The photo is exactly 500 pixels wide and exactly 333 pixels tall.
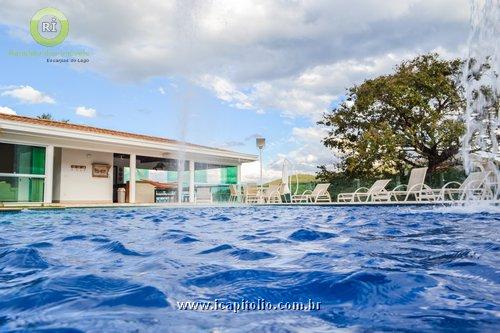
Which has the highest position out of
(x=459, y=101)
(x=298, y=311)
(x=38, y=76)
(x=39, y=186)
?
(x=38, y=76)

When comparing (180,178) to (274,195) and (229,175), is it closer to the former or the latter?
(229,175)

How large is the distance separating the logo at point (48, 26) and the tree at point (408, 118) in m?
11.8

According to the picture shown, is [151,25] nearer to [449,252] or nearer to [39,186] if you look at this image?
[39,186]

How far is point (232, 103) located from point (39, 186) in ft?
31.0

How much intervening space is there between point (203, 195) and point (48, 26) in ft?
30.7

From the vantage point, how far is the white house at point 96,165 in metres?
13.1

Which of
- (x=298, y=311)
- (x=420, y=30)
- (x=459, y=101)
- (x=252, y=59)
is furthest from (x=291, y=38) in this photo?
(x=298, y=311)

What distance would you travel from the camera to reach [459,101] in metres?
16.2

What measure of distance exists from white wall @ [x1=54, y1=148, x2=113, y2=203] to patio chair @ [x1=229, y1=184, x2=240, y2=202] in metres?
5.26

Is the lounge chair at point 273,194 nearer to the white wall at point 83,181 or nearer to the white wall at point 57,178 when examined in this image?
the white wall at point 83,181

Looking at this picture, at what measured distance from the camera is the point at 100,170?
689 inches

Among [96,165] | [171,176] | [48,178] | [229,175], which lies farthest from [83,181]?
[229,175]

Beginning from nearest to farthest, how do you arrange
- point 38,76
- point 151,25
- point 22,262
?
point 22,262 < point 151,25 < point 38,76


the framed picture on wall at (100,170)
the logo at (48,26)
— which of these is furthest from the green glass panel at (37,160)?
the logo at (48,26)
